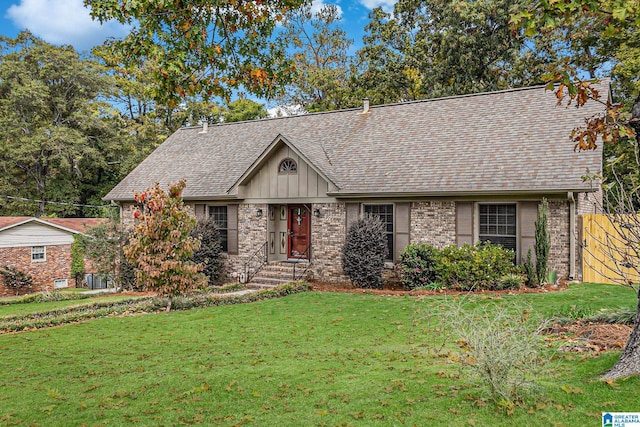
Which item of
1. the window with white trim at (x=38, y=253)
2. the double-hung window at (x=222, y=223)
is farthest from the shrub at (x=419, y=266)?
the window with white trim at (x=38, y=253)

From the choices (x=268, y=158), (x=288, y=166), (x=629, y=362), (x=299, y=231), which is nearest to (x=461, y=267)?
(x=299, y=231)

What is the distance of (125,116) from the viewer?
39188 mm

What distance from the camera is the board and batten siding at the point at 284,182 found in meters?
17.0

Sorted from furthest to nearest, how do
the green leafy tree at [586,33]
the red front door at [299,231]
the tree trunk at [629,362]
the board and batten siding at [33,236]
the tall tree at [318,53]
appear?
the tall tree at [318,53]
the board and batten siding at [33,236]
the red front door at [299,231]
the tree trunk at [629,362]
the green leafy tree at [586,33]

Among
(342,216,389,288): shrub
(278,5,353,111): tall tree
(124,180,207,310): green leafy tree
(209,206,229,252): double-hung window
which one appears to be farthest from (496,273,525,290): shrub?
(278,5,353,111): tall tree

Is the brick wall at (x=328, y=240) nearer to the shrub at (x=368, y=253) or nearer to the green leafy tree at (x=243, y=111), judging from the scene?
the shrub at (x=368, y=253)

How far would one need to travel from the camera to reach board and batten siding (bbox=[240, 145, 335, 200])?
17.0m

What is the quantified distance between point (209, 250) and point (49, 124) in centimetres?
2406

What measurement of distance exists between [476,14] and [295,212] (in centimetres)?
1467

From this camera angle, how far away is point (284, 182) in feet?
57.7

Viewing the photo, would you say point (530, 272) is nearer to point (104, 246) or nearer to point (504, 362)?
point (504, 362)

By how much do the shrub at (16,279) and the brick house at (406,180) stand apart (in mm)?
8453

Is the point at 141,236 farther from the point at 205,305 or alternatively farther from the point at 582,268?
the point at 582,268

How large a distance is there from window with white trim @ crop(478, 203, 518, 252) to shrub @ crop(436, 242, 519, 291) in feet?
1.15
